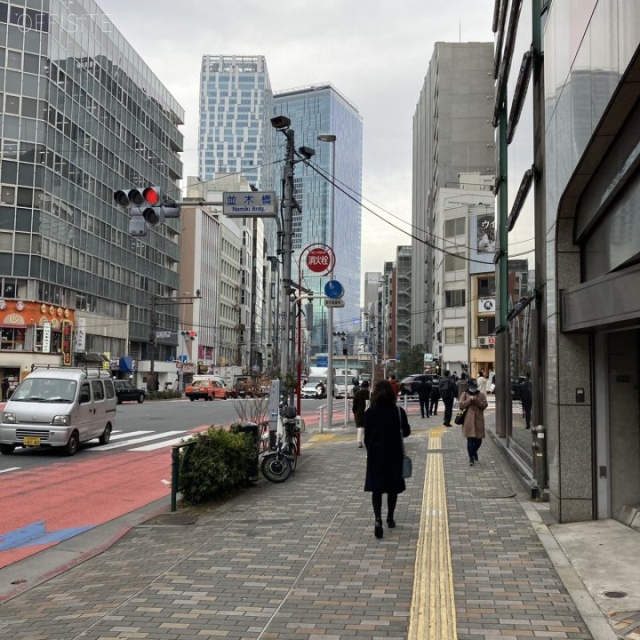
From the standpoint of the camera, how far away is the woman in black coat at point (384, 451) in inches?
303

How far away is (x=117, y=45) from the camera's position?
211 feet

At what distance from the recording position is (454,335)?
7412 centimetres

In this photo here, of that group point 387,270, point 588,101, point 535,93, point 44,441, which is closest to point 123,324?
point 44,441

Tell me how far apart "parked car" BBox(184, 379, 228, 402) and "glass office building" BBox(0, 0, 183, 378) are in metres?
11.2

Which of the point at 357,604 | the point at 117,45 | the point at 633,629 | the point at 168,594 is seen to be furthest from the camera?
the point at 117,45

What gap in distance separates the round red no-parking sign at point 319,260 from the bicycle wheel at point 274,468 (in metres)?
6.29

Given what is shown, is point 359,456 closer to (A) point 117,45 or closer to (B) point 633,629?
(B) point 633,629

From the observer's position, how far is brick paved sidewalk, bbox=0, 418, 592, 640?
16.4 ft

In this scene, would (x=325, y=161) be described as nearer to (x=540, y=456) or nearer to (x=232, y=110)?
(x=540, y=456)

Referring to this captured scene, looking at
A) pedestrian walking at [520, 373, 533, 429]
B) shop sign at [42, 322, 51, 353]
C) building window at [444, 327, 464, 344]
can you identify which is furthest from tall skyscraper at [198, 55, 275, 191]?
pedestrian walking at [520, 373, 533, 429]

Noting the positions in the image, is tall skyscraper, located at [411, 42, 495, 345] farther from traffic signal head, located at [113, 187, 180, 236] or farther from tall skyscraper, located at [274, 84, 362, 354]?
traffic signal head, located at [113, 187, 180, 236]

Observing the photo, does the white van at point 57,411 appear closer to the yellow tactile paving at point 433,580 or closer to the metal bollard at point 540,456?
the yellow tactile paving at point 433,580

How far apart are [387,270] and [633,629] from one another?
533ft

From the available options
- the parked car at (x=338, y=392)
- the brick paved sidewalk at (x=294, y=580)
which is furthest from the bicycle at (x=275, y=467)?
the parked car at (x=338, y=392)
